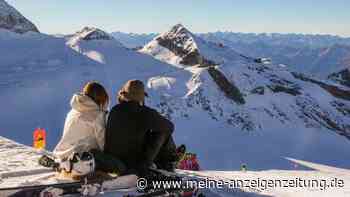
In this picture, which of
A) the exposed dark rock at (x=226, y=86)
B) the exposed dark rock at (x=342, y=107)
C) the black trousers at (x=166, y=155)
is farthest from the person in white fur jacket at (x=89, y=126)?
the exposed dark rock at (x=342, y=107)

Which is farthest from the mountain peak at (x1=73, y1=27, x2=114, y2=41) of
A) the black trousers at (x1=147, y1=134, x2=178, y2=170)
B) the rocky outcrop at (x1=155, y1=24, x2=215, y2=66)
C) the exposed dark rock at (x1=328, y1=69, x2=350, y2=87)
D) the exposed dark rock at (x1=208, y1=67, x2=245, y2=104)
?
the black trousers at (x1=147, y1=134, x2=178, y2=170)

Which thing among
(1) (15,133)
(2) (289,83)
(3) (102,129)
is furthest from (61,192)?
(2) (289,83)

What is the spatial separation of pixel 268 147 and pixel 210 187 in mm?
31970

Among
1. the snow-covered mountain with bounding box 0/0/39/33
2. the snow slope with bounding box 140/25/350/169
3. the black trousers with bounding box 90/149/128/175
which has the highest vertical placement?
the snow-covered mountain with bounding box 0/0/39/33

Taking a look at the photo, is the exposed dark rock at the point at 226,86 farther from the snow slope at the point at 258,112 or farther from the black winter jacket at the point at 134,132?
the black winter jacket at the point at 134,132

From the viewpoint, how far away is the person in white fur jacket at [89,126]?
25.0 feet

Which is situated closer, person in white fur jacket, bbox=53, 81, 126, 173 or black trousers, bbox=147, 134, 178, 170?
person in white fur jacket, bbox=53, 81, 126, 173

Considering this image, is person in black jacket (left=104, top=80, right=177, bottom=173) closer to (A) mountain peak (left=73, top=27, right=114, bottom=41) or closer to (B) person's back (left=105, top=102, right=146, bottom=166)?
(B) person's back (left=105, top=102, right=146, bottom=166)

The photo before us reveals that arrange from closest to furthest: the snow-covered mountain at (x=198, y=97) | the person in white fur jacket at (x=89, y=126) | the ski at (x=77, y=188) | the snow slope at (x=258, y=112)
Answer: the ski at (x=77, y=188)
the person in white fur jacket at (x=89, y=126)
the snow-covered mountain at (x=198, y=97)
the snow slope at (x=258, y=112)

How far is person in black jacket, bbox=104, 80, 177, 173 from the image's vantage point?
751 centimetres

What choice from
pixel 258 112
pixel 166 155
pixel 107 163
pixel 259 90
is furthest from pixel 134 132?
pixel 259 90

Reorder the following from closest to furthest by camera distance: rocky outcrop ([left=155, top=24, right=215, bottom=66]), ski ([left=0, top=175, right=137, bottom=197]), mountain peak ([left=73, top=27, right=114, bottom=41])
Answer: ski ([left=0, top=175, right=137, bottom=197]), rocky outcrop ([left=155, top=24, right=215, bottom=66]), mountain peak ([left=73, top=27, right=114, bottom=41])

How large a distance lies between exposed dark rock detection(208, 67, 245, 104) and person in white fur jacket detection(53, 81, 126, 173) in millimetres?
41446

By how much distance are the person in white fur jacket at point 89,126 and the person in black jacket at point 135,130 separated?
0.19 meters
